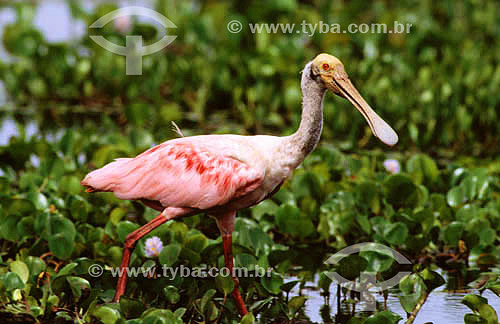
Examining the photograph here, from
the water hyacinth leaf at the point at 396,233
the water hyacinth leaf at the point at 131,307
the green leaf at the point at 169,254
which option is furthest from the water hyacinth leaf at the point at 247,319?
the water hyacinth leaf at the point at 396,233

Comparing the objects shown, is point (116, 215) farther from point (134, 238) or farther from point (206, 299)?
point (206, 299)

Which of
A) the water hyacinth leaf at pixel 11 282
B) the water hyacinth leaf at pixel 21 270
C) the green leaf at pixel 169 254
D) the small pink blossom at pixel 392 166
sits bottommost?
the water hyacinth leaf at pixel 11 282

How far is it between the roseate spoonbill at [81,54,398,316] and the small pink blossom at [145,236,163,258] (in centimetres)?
39

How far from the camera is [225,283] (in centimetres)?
453

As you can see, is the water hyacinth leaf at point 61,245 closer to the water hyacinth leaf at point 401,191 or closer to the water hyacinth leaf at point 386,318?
the water hyacinth leaf at point 386,318

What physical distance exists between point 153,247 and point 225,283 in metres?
0.61

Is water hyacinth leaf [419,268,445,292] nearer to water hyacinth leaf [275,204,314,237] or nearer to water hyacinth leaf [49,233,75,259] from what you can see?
water hyacinth leaf [275,204,314,237]

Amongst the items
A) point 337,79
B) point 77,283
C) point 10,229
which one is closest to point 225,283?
point 77,283

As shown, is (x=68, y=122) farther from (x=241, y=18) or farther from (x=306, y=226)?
(x=306, y=226)

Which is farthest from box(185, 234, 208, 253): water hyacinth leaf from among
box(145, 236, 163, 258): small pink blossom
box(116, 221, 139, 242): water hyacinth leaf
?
box(116, 221, 139, 242): water hyacinth leaf

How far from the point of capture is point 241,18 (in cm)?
1054

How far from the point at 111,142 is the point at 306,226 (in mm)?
2006

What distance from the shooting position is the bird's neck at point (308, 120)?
14.5 feet

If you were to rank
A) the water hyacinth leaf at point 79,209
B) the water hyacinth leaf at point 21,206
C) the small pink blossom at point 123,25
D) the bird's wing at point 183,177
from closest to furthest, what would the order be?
the bird's wing at point 183,177
the water hyacinth leaf at point 21,206
the water hyacinth leaf at point 79,209
the small pink blossom at point 123,25
